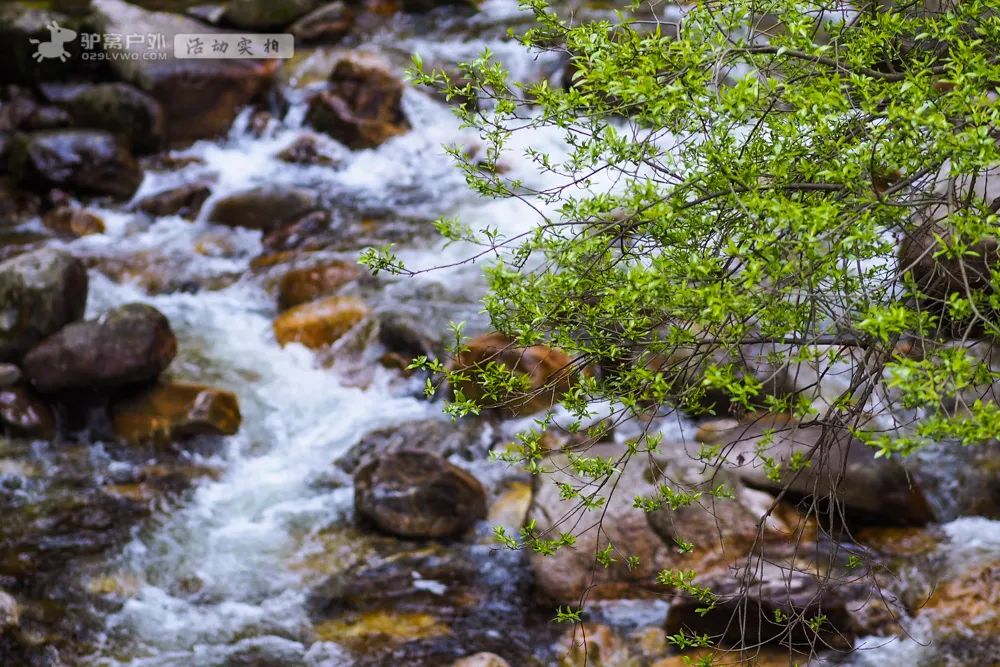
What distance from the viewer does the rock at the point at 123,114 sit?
1409 cm

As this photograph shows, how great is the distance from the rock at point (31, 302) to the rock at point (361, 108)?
20.3ft

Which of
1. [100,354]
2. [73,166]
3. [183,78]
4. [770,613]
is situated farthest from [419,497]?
[183,78]

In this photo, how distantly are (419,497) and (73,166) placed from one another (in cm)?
896

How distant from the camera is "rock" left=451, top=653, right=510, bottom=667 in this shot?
541cm

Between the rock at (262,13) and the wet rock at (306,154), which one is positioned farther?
the rock at (262,13)

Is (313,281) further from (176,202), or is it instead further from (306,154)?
(306,154)

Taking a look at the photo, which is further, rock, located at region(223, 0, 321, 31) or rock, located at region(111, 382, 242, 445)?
rock, located at region(223, 0, 321, 31)

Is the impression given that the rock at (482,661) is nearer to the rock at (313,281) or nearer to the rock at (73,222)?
the rock at (313,281)

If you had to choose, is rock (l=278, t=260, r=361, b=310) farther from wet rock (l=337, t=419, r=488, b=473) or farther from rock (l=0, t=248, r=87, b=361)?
wet rock (l=337, t=419, r=488, b=473)

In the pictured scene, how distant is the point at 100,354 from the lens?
8117 millimetres

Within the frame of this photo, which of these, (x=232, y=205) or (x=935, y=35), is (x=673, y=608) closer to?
(x=935, y=35)

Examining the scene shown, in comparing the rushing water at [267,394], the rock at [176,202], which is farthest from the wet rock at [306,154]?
the rock at [176,202]

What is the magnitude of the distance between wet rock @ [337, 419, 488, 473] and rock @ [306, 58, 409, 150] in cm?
717

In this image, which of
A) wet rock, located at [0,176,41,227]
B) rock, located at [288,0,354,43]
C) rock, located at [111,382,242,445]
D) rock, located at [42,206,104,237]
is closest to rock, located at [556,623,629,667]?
rock, located at [111,382,242,445]
